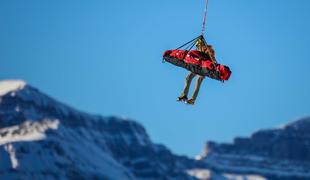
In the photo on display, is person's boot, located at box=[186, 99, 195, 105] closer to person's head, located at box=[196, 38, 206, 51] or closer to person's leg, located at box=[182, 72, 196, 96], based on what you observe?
person's leg, located at box=[182, 72, 196, 96]

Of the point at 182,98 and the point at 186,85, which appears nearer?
the point at 186,85

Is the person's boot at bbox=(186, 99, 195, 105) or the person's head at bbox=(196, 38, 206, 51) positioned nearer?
the person's head at bbox=(196, 38, 206, 51)

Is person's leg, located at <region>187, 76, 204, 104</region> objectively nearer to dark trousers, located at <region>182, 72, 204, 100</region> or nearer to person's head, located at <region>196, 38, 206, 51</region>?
dark trousers, located at <region>182, 72, 204, 100</region>

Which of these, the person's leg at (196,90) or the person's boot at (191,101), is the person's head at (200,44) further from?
the person's boot at (191,101)

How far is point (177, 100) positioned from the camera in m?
58.6

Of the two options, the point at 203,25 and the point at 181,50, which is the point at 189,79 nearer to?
the point at 181,50

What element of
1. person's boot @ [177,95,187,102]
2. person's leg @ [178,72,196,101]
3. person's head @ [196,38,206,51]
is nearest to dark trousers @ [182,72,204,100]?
person's leg @ [178,72,196,101]

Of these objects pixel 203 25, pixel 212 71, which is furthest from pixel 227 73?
pixel 203 25

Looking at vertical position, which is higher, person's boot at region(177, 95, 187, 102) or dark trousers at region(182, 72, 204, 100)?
dark trousers at region(182, 72, 204, 100)

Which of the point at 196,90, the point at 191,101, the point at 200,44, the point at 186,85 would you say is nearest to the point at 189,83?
the point at 186,85

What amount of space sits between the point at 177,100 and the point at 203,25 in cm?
819

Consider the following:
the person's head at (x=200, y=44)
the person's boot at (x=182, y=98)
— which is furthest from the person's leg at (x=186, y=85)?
the person's head at (x=200, y=44)

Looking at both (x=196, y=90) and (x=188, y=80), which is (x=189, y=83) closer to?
(x=188, y=80)

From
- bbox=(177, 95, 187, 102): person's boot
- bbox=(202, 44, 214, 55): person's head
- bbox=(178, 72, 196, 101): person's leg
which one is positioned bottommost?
bbox=(177, 95, 187, 102): person's boot
